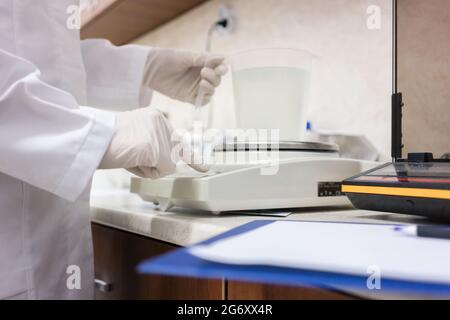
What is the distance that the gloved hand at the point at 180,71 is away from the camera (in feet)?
3.01

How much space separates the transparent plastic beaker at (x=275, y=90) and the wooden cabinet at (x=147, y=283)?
0.30 meters

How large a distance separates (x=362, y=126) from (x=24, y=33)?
0.70 m

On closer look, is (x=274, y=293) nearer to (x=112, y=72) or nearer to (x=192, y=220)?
(x=192, y=220)

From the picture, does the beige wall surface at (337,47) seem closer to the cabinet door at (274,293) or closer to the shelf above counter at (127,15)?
the shelf above counter at (127,15)

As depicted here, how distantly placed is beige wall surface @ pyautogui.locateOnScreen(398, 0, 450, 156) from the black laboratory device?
3cm

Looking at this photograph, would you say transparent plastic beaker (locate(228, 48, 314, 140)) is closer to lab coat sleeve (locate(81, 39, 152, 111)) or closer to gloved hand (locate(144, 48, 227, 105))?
gloved hand (locate(144, 48, 227, 105))

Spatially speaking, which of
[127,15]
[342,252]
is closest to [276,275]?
[342,252]

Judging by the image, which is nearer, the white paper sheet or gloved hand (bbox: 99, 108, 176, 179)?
the white paper sheet

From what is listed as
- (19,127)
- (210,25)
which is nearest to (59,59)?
(19,127)

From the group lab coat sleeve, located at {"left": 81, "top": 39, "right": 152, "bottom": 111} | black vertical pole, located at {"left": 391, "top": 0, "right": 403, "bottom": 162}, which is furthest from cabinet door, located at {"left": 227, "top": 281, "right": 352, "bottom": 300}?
lab coat sleeve, located at {"left": 81, "top": 39, "right": 152, "bottom": 111}

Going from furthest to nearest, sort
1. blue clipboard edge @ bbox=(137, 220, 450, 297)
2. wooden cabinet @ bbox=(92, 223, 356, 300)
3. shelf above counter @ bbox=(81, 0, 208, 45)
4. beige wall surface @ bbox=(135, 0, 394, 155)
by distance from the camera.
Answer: shelf above counter @ bbox=(81, 0, 208, 45), beige wall surface @ bbox=(135, 0, 394, 155), wooden cabinet @ bbox=(92, 223, 356, 300), blue clipboard edge @ bbox=(137, 220, 450, 297)

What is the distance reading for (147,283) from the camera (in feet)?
1.87

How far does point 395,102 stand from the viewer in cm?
58

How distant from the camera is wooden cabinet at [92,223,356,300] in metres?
0.36
